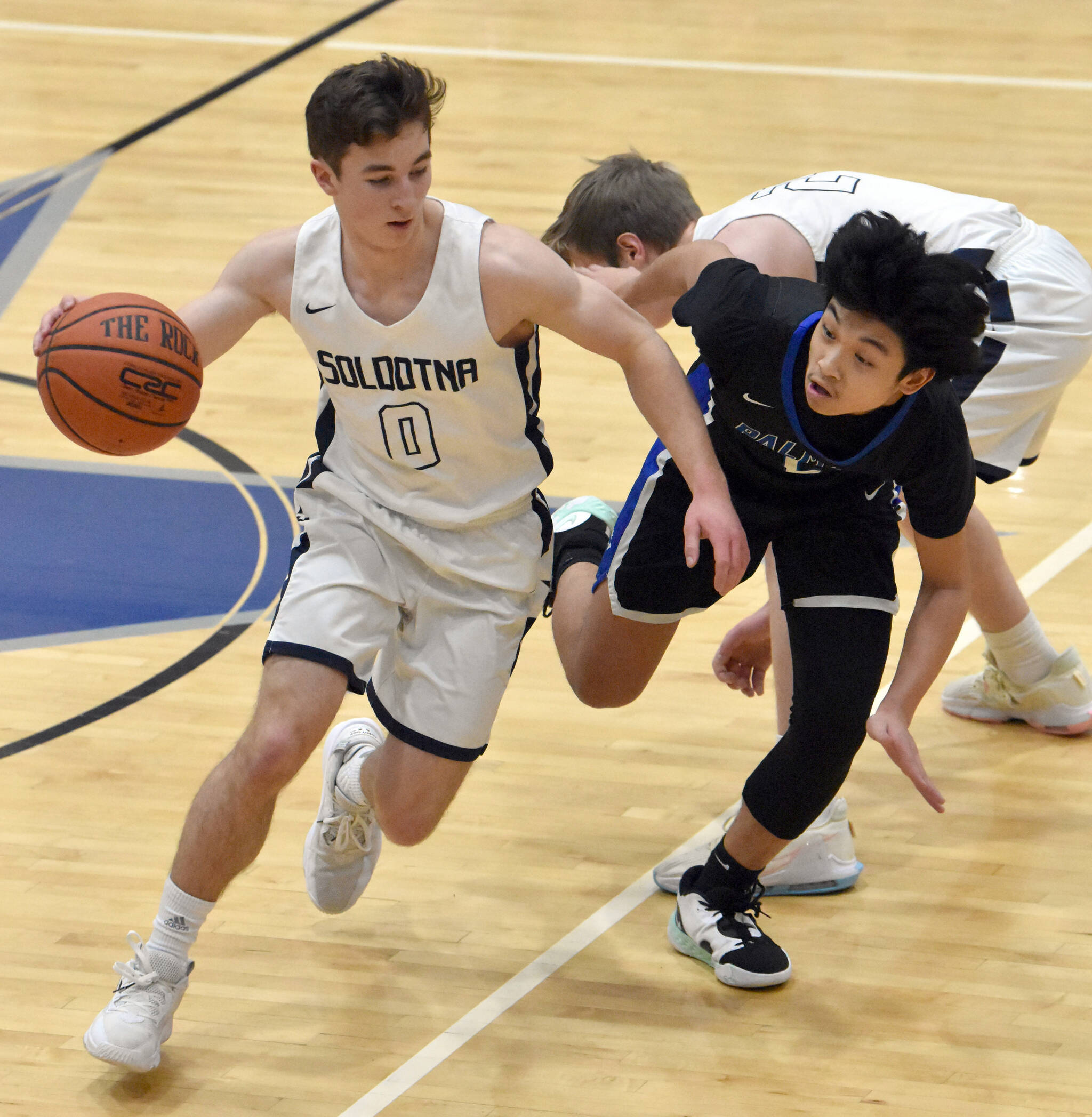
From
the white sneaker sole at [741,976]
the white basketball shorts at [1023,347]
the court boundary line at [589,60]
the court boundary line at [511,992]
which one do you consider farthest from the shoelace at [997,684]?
the court boundary line at [589,60]

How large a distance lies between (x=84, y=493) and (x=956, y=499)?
10.6ft

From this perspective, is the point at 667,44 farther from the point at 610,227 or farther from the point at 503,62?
the point at 610,227

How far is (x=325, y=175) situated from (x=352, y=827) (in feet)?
4.40

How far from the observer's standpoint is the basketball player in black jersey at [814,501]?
2914mm

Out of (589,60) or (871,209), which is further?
(589,60)

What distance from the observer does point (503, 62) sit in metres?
10.2

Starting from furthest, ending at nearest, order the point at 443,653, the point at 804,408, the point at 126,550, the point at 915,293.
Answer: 1. the point at 126,550
2. the point at 443,653
3. the point at 804,408
4. the point at 915,293

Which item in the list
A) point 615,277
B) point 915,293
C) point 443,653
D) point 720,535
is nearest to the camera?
point 915,293

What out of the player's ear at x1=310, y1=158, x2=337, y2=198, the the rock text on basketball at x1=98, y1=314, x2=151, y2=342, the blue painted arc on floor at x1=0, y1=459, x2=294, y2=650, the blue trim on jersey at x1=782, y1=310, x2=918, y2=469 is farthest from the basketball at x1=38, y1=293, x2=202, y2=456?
the blue painted arc on floor at x1=0, y1=459, x2=294, y2=650

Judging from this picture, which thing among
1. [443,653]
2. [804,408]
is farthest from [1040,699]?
[443,653]

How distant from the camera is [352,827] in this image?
11.8ft

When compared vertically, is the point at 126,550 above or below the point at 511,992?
below

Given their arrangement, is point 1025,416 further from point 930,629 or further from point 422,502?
point 422,502

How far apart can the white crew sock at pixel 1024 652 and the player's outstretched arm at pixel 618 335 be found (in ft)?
4.37
